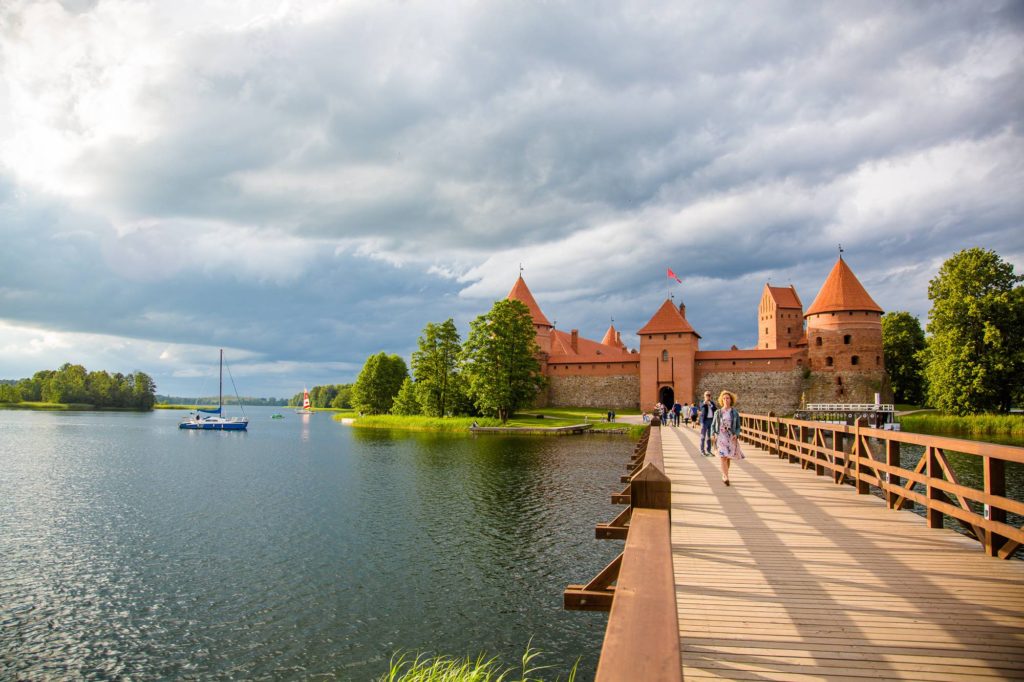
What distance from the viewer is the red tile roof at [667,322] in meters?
51.6

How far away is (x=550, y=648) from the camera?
26.8 ft

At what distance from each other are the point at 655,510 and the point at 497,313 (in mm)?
44375

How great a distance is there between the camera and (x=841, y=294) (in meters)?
48.8

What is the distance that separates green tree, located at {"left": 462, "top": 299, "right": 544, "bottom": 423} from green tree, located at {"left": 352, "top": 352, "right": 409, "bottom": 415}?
Answer: 20.4 meters

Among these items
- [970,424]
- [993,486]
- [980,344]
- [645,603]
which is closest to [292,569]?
[993,486]

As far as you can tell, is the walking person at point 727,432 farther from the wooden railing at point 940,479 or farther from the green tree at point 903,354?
the green tree at point 903,354

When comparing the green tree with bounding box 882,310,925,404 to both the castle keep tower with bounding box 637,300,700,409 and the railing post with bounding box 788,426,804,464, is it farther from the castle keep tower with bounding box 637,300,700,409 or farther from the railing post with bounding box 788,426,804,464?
the railing post with bounding box 788,426,804,464

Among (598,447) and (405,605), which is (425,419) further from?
(405,605)

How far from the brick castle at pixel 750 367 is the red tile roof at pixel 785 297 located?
564 inches

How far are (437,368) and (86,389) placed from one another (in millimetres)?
82538

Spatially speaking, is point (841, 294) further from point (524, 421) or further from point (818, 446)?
point (818, 446)

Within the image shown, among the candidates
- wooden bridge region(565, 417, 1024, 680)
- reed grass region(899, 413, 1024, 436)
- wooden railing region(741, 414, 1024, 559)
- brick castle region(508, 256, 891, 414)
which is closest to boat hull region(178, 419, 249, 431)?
brick castle region(508, 256, 891, 414)

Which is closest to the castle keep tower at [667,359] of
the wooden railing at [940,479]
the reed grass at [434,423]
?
the reed grass at [434,423]

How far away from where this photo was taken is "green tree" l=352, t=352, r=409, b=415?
216 feet
